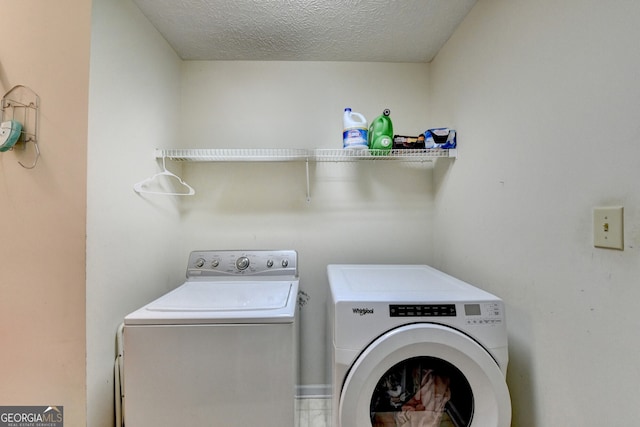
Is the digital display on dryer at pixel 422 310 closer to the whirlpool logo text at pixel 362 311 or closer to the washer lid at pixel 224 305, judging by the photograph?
the whirlpool logo text at pixel 362 311

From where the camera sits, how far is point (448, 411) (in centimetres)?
109

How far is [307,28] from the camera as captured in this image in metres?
1.56

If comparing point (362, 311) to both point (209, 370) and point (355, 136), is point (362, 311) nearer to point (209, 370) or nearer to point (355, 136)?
point (209, 370)

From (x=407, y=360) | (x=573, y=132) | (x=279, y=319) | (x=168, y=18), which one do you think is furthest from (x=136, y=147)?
(x=573, y=132)

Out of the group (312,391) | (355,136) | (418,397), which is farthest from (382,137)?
(312,391)

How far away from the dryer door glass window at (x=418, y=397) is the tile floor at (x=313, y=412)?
611mm

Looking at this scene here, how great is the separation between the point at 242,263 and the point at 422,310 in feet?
3.62

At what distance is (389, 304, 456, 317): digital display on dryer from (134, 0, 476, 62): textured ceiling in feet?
4.93

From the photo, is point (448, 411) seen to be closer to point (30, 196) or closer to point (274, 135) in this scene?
point (274, 135)

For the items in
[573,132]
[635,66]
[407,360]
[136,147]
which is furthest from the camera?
[136,147]

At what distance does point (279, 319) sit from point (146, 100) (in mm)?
1406

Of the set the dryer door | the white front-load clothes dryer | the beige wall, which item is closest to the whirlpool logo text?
the white front-load clothes dryer

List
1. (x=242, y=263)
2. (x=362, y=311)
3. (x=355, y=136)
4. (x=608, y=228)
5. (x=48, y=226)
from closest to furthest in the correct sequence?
(x=608, y=228)
(x=362, y=311)
(x=48, y=226)
(x=355, y=136)
(x=242, y=263)

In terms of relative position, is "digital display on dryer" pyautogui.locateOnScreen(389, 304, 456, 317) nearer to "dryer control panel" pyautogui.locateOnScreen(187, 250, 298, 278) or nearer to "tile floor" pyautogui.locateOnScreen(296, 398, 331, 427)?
"dryer control panel" pyautogui.locateOnScreen(187, 250, 298, 278)
